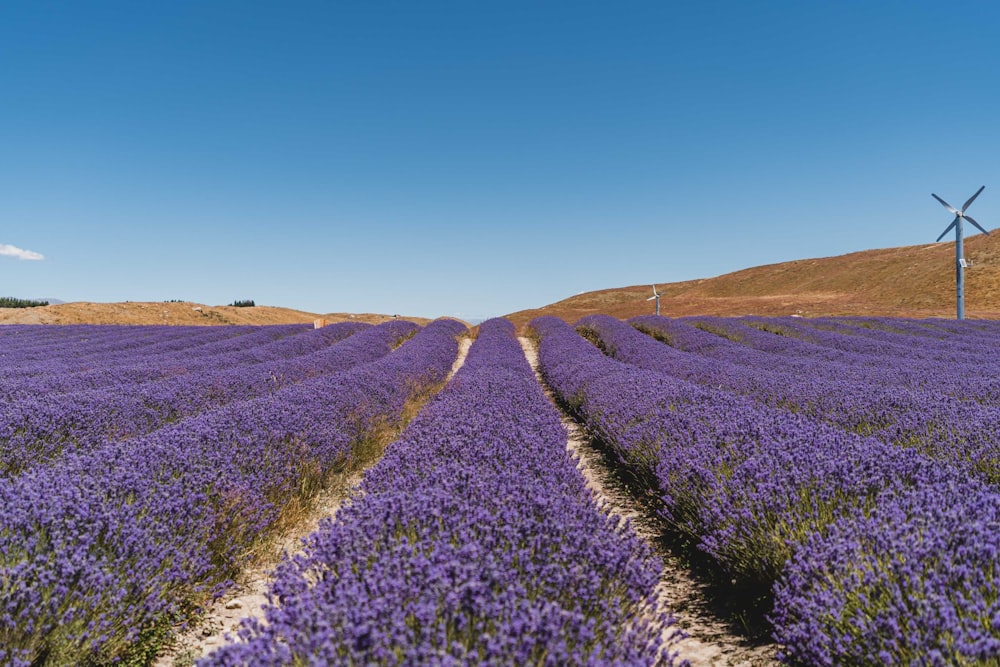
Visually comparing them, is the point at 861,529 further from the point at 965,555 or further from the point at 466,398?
the point at 466,398

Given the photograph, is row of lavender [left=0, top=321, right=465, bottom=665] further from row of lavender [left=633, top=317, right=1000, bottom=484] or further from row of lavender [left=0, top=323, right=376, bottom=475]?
row of lavender [left=633, top=317, right=1000, bottom=484]

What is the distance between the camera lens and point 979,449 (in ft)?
11.1

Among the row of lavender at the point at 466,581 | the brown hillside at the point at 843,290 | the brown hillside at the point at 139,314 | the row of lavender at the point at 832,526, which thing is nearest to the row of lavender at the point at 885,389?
the row of lavender at the point at 832,526

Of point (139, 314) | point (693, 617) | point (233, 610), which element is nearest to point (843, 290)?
point (139, 314)

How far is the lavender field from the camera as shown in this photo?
1521 mm

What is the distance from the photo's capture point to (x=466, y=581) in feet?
5.32

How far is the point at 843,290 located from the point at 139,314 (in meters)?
54.8

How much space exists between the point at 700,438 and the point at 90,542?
3390mm

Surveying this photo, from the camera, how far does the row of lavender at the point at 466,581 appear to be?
4.49 ft

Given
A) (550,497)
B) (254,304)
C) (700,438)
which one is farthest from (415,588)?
(254,304)

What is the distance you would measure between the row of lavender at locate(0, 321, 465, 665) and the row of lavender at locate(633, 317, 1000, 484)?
14.2 feet

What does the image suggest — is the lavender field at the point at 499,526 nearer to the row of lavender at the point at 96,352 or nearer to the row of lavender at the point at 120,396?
the row of lavender at the point at 120,396

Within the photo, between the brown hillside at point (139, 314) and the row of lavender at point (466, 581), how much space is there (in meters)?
28.2

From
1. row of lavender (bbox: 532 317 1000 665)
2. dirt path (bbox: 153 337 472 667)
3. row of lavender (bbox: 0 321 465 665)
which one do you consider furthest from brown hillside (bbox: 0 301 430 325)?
row of lavender (bbox: 532 317 1000 665)
